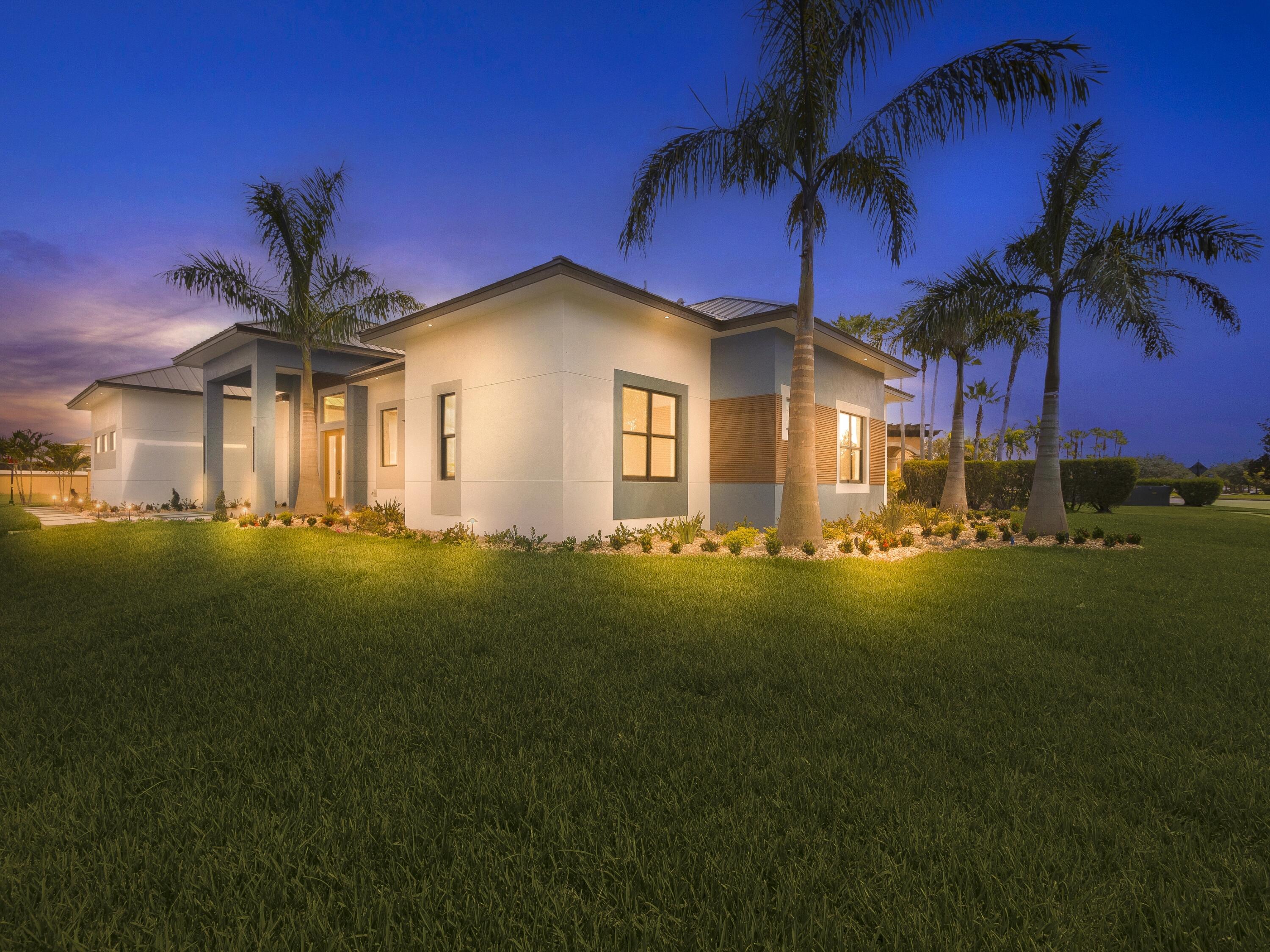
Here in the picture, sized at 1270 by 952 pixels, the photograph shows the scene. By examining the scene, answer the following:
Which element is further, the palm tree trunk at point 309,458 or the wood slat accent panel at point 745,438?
the palm tree trunk at point 309,458

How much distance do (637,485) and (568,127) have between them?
10.8 metres

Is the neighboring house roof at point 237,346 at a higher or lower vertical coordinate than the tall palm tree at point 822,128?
lower

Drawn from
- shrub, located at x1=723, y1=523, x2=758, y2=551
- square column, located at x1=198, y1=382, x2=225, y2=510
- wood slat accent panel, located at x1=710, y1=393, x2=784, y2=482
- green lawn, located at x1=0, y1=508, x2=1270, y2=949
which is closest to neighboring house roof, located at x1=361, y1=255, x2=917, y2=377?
wood slat accent panel, located at x1=710, y1=393, x2=784, y2=482

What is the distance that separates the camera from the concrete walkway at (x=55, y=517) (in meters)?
15.2

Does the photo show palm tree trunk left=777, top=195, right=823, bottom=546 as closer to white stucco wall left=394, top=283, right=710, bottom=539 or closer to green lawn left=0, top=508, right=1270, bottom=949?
white stucco wall left=394, top=283, right=710, bottom=539

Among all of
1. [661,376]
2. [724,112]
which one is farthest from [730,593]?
[724,112]

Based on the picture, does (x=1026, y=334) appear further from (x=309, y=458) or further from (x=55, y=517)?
(x=55, y=517)

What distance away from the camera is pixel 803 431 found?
362 inches

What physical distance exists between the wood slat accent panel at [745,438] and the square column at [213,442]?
15511 mm

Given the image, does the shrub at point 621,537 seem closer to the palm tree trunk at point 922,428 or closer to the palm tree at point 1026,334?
the palm tree at point 1026,334

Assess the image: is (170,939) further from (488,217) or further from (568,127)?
(488,217)

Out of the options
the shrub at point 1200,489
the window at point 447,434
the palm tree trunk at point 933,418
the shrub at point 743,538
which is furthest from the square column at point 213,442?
the palm tree trunk at point 933,418

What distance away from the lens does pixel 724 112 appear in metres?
9.02

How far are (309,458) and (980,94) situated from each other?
15.3m
